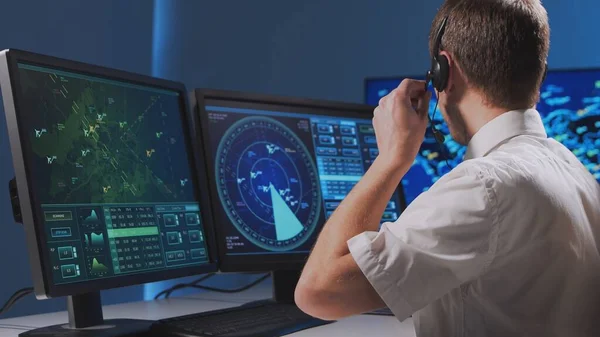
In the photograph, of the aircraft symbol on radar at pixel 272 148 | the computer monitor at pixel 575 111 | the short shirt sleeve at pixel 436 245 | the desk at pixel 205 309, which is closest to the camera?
the short shirt sleeve at pixel 436 245

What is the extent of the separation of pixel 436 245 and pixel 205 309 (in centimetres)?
82

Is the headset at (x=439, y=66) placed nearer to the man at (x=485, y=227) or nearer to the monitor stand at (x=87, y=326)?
the man at (x=485, y=227)

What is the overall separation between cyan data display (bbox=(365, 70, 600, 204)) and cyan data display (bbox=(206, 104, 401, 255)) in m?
0.29

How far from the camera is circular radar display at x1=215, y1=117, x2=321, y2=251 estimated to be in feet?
5.56

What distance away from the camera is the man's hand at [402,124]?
1304 millimetres

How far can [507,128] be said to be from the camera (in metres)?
1.21

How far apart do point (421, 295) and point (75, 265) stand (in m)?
0.57

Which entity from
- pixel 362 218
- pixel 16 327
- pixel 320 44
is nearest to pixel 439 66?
pixel 362 218

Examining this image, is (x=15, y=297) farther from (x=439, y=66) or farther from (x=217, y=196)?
(x=439, y=66)

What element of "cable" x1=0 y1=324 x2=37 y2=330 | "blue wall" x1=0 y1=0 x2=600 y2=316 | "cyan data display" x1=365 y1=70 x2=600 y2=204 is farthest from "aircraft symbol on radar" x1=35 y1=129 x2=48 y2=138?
"cyan data display" x1=365 y1=70 x2=600 y2=204

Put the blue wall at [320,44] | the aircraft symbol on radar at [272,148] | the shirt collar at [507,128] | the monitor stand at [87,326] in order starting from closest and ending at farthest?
the shirt collar at [507,128] → the monitor stand at [87,326] → the aircraft symbol on radar at [272,148] → the blue wall at [320,44]

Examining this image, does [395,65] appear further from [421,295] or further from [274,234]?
[421,295]

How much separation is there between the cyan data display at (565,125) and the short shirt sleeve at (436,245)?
1083mm

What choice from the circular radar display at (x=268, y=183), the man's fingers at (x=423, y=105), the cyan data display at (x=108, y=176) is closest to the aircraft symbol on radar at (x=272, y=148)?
the circular radar display at (x=268, y=183)
